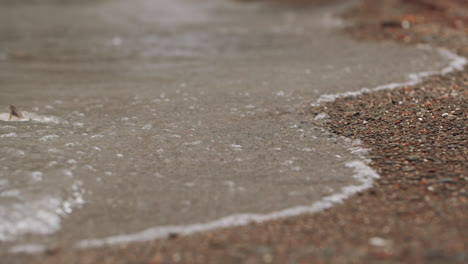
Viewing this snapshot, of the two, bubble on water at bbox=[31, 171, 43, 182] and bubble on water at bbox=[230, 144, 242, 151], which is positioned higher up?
bubble on water at bbox=[31, 171, 43, 182]

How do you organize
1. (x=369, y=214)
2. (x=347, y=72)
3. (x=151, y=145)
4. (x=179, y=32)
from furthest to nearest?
1. (x=179, y=32)
2. (x=347, y=72)
3. (x=151, y=145)
4. (x=369, y=214)

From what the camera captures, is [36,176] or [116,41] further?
[116,41]

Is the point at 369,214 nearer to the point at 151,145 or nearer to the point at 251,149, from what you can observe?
the point at 251,149

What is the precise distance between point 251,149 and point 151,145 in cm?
69

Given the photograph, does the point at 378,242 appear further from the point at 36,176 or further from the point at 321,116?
the point at 36,176

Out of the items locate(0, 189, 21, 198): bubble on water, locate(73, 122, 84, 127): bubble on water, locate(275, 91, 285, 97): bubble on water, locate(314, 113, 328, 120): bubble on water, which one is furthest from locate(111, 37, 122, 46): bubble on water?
locate(0, 189, 21, 198): bubble on water

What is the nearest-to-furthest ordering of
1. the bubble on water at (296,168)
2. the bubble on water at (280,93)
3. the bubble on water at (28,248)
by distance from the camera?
the bubble on water at (28,248)
the bubble on water at (296,168)
the bubble on water at (280,93)

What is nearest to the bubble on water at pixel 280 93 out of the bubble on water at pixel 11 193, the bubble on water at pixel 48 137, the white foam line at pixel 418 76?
the white foam line at pixel 418 76

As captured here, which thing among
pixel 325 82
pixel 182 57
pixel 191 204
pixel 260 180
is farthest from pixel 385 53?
pixel 191 204

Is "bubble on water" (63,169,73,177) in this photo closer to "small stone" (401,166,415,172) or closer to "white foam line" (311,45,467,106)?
"small stone" (401,166,415,172)

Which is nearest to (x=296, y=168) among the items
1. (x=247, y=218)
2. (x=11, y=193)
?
(x=247, y=218)

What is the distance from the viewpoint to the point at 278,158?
10.3ft

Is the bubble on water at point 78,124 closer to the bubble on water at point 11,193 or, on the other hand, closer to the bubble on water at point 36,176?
the bubble on water at point 36,176

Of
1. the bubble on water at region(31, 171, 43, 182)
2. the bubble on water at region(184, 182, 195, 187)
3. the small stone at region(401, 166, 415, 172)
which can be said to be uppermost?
the bubble on water at region(31, 171, 43, 182)
